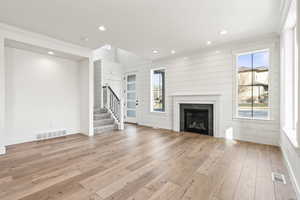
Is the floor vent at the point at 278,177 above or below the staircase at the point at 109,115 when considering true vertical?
below

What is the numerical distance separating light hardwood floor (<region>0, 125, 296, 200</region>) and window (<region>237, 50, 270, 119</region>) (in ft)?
2.95

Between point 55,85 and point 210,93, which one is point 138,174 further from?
→ point 55,85

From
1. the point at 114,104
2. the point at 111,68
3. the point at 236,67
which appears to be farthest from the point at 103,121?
the point at 236,67

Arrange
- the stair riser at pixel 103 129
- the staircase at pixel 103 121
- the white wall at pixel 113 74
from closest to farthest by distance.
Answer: the stair riser at pixel 103 129
the staircase at pixel 103 121
the white wall at pixel 113 74

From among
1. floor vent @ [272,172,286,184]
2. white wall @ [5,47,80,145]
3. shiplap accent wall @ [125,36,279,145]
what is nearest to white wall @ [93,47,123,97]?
shiplap accent wall @ [125,36,279,145]

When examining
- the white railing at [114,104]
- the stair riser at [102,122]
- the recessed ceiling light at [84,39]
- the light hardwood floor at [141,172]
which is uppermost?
the recessed ceiling light at [84,39]

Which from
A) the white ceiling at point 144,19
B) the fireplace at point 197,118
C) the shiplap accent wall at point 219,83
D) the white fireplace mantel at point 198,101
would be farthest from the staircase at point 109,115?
the white ceiling at point 144,19

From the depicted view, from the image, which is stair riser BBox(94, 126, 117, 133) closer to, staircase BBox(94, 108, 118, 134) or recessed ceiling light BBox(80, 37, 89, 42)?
staircase BBox(94, 108, 118, 134)

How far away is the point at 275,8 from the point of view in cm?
246

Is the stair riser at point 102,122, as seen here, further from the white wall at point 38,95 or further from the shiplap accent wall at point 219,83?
the shiplap accent wall at point 219,83

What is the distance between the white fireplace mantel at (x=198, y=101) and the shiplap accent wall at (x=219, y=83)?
12cm

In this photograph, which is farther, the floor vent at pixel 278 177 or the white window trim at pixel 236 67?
the white window trim at pixel 236 67

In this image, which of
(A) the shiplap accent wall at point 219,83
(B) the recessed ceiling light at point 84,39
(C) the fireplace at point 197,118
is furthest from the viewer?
(C) the fireplace at point 197,118

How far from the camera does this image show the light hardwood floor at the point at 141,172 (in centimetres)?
170
